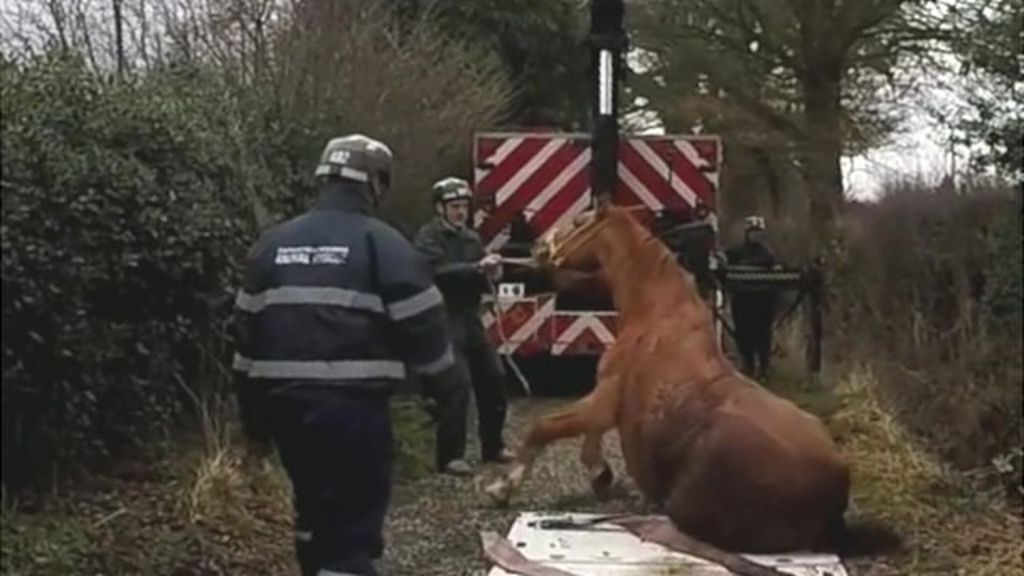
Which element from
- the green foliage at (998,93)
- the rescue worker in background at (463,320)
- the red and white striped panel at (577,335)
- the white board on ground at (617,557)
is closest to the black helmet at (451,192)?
the rescue worker in background at (463,320)

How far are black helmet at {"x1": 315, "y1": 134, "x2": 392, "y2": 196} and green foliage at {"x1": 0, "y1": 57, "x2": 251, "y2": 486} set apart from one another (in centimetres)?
110

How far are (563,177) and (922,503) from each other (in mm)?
6961

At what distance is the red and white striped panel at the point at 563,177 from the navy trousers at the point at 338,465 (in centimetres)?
912

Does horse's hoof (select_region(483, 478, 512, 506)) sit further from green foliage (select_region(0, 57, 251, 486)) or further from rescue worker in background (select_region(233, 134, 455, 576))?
rescue worker in background (select_region(233, 134, 455, 576))

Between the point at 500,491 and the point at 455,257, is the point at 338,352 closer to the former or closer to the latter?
the point at 500,491

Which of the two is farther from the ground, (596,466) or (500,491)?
(596,466)

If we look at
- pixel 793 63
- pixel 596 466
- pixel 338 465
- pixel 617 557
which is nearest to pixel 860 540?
pixel 617 557

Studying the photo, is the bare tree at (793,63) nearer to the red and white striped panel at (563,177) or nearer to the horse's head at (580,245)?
the red and white striped panel at (563,177)

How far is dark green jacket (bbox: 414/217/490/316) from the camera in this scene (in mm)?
11273

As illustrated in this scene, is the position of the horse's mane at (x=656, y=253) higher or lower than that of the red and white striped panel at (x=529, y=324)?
higher

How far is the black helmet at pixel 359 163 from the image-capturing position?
22.8 ft

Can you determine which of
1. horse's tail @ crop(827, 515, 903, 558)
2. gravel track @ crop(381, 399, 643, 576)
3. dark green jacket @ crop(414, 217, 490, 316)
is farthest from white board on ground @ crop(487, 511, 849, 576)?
dark green jacket @ crop(414, 217, 490, 316)

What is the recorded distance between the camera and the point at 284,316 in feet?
22.2

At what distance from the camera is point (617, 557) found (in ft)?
27.5
